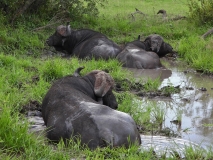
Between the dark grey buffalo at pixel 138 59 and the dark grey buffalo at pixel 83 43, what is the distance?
325 mm

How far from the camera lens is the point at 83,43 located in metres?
12.1

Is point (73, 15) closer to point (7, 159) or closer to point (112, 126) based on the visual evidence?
point (112, 126)

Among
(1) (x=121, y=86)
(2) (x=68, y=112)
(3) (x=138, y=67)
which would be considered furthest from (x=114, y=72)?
(2) (x=68, y=112)

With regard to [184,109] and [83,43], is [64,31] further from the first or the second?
[184,109]

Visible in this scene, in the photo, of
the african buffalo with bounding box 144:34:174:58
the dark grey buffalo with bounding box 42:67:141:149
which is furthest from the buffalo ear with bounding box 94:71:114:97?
the african buffalo with bounding box 144:34:174:58

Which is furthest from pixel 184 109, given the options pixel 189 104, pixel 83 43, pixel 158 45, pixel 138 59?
pixel 83 43

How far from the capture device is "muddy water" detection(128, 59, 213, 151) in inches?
255

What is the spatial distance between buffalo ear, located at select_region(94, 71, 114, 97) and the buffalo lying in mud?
5.59 metres

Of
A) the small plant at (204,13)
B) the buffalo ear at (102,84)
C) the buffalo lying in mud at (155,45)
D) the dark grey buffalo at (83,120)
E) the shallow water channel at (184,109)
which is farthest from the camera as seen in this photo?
the small plant at (204,13)

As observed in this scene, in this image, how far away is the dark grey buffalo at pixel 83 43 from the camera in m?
11.3

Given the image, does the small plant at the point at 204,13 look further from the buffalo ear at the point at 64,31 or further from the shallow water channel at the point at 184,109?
the buffalo ear at the point at 64,31

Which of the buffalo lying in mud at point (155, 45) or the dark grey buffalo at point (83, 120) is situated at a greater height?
the buffalo lying in mud at point (155, 45)

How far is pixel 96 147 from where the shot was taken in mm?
5133

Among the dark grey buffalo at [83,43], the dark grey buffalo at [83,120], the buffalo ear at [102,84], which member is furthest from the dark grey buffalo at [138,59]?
the dark grey buffalo at [83,120]
